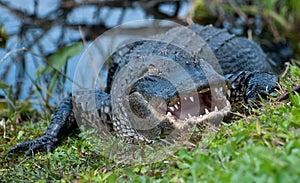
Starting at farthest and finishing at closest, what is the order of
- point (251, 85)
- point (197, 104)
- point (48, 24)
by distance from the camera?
point (48, 24) < point (251, 85) < point (197, 104)

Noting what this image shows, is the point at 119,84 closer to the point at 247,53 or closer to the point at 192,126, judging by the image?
the point at 192,126

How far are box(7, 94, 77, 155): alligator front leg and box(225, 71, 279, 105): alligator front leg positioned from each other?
1530 mm

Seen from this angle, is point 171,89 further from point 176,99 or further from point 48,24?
point 48,24

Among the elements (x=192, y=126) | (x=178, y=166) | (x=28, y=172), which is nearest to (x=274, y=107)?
(x=192, y=126)

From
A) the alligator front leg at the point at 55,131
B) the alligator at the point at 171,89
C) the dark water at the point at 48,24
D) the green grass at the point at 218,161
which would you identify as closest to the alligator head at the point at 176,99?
the alligator at the point at 171,89

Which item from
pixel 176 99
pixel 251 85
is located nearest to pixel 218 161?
pixel 176 99

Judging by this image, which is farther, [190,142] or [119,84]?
[119,84]

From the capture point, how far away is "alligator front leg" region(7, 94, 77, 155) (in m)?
3.89

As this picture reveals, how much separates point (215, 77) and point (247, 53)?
1826 mm

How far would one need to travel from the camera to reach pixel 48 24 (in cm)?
791

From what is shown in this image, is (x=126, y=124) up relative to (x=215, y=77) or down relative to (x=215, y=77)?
down

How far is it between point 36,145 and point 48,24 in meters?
4.37

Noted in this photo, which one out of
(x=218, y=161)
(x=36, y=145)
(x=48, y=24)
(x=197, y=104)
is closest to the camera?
(x=218, y=161)

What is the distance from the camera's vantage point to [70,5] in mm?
8562
